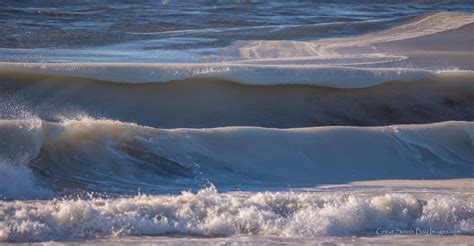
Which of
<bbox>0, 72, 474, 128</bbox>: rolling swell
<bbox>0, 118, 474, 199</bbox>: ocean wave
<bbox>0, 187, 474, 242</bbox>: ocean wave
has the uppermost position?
<bbox>0, 187, 474, 242</bbox>: ocean wave

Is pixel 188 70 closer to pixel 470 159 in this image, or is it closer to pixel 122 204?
pixel 470 159

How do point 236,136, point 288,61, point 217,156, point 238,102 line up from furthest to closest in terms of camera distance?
point 288,61 → point 238,102 → point 236,136 → point 217,156

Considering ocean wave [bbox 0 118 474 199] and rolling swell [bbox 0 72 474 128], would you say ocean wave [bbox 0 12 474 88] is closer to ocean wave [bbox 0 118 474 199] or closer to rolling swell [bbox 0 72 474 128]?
rolling swell [bbox 0 72 474 128]

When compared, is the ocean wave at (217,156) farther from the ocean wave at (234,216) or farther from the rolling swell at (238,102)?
the rolling swell at (238,102)

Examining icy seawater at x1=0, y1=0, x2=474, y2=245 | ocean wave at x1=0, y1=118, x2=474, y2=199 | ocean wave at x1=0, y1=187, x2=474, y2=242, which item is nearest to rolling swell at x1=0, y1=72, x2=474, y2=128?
icy seawater at x1=0, y1=0, x2=474, y2=245

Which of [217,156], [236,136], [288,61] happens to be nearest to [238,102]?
[288,61]

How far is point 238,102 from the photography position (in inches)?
392

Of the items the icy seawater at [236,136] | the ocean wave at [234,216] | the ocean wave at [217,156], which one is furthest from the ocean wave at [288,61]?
the ocean wave at [234,216]

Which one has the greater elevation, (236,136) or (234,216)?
(234,216)

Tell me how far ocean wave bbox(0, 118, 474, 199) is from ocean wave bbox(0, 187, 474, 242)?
85 cm

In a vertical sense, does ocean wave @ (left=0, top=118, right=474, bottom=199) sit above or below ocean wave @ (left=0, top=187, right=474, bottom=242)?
below

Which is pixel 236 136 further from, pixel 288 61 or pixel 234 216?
pixel 288 61

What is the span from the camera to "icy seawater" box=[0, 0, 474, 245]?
5.28 metres

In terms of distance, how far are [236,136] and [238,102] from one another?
2535 millimetres
